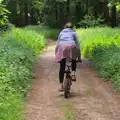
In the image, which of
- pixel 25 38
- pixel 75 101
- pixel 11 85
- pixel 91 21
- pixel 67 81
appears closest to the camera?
pixel 11 85

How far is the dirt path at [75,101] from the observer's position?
26.3 ft

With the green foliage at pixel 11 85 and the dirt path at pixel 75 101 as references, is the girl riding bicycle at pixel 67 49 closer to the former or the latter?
the dirt path at pixel 75 101

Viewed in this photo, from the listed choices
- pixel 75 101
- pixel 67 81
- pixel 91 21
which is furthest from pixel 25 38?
pixel 91 21

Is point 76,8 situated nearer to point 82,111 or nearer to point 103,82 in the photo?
point 103,82

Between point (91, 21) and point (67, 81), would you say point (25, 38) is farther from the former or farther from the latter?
point (91, 21)

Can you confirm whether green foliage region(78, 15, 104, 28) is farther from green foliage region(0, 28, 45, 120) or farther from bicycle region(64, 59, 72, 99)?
bicycle region(64, 59, 72, 99)

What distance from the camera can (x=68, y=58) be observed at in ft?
31.9

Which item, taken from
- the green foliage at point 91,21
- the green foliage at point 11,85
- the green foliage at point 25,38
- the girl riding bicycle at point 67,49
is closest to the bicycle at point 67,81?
the girl riding bicycle at point 67,49

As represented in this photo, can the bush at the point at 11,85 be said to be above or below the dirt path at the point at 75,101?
above

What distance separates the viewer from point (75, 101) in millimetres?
9391

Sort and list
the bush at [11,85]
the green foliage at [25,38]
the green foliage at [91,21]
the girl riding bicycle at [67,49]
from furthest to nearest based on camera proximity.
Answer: the green foliage at [91,21], the green foliage at [25,38], the girl riding bicycle at [67,49], the bush at [11,85]

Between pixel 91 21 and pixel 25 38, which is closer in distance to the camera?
pixel 25 38

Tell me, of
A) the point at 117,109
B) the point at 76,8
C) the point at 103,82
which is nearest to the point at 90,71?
the point at 103,82

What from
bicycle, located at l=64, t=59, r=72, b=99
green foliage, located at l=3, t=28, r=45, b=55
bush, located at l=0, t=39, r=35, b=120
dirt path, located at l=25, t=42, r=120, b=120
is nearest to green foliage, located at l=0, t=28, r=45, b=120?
bush, located at l=0, t=39, r=35, b=120
